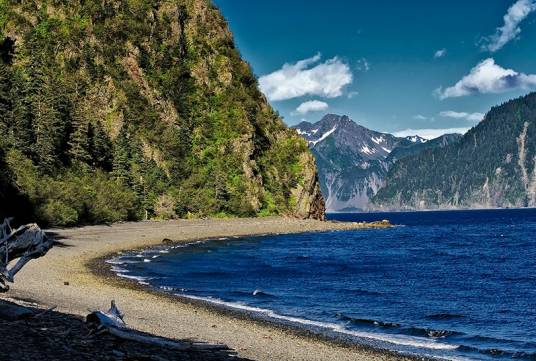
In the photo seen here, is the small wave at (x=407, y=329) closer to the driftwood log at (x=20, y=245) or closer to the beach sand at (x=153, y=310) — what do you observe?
the beach sand at (x=153, y=310)

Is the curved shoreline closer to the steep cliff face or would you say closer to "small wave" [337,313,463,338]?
"small wave" [337,313,463,338]

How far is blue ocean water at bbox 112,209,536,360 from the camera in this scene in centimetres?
2469

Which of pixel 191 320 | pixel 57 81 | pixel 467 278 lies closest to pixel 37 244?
pixel 191 320

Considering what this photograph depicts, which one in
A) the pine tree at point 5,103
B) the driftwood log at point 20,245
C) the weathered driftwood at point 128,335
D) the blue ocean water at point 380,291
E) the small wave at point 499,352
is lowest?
the small wave at point 499,352

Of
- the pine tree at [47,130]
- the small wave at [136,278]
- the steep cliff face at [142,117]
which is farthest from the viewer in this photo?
the steep cliff face at [142,117]

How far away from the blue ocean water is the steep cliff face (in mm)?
34261

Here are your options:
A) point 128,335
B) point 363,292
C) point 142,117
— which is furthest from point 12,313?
point 142,117

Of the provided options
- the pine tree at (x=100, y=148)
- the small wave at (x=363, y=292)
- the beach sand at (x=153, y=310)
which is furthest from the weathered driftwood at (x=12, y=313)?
the pine tree at (x=100, y=148)

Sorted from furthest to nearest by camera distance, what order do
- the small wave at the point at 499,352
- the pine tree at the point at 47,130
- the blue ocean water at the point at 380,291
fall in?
1. the pine tree at the point at 47,130
2. the blue ocean water at the point at 380,291
3. the small wave at the point at 499,352

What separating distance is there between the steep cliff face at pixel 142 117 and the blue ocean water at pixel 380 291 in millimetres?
34261

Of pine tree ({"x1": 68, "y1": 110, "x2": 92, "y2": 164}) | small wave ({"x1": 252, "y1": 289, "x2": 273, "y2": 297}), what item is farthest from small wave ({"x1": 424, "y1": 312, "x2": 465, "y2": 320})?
pine tree ({"x1": 68, "y1": 110, "x2": 92, "y2": 164})

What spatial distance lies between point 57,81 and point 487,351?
10248cm

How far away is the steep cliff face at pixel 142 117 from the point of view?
3605 inches

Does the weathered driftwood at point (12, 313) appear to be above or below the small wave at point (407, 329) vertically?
above
